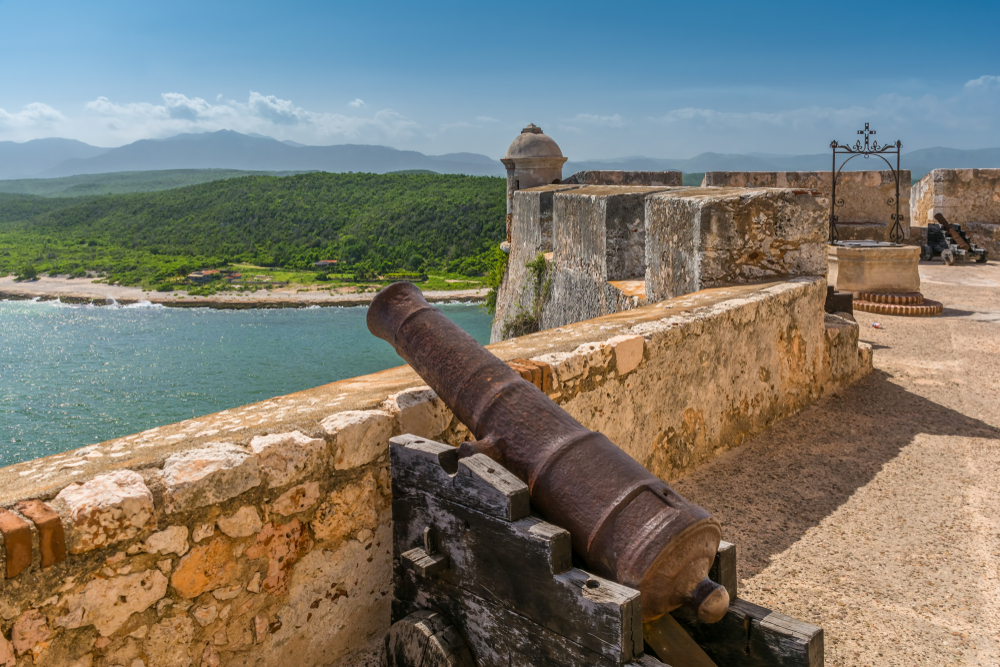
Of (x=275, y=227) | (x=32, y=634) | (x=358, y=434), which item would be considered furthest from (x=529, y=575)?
(x=275, y=227)

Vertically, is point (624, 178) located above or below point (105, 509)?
above

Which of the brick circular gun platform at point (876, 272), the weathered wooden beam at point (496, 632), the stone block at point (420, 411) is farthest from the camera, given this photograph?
the brick circular gun platform at point (876, 272)

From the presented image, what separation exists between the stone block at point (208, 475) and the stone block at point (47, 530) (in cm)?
21

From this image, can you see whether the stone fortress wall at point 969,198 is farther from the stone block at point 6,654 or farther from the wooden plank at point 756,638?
the stone block at point 6,654

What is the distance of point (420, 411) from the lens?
2137 mm

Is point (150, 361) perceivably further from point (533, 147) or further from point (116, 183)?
point (116, 183)

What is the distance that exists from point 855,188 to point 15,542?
45.5 ft

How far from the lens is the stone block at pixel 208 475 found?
1.64 meters

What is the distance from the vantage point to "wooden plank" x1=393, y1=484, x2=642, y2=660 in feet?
5.02

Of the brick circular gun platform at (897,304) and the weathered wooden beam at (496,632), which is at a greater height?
the brick circular gun platform at (897,304)

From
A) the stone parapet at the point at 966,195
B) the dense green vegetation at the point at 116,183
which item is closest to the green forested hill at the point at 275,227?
the stone parapet at the point at 966,195

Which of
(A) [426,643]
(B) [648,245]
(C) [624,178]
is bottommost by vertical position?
(A) [426,643]

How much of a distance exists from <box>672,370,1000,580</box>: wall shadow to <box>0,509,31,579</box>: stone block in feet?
6.57

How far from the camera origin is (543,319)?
351 inches
